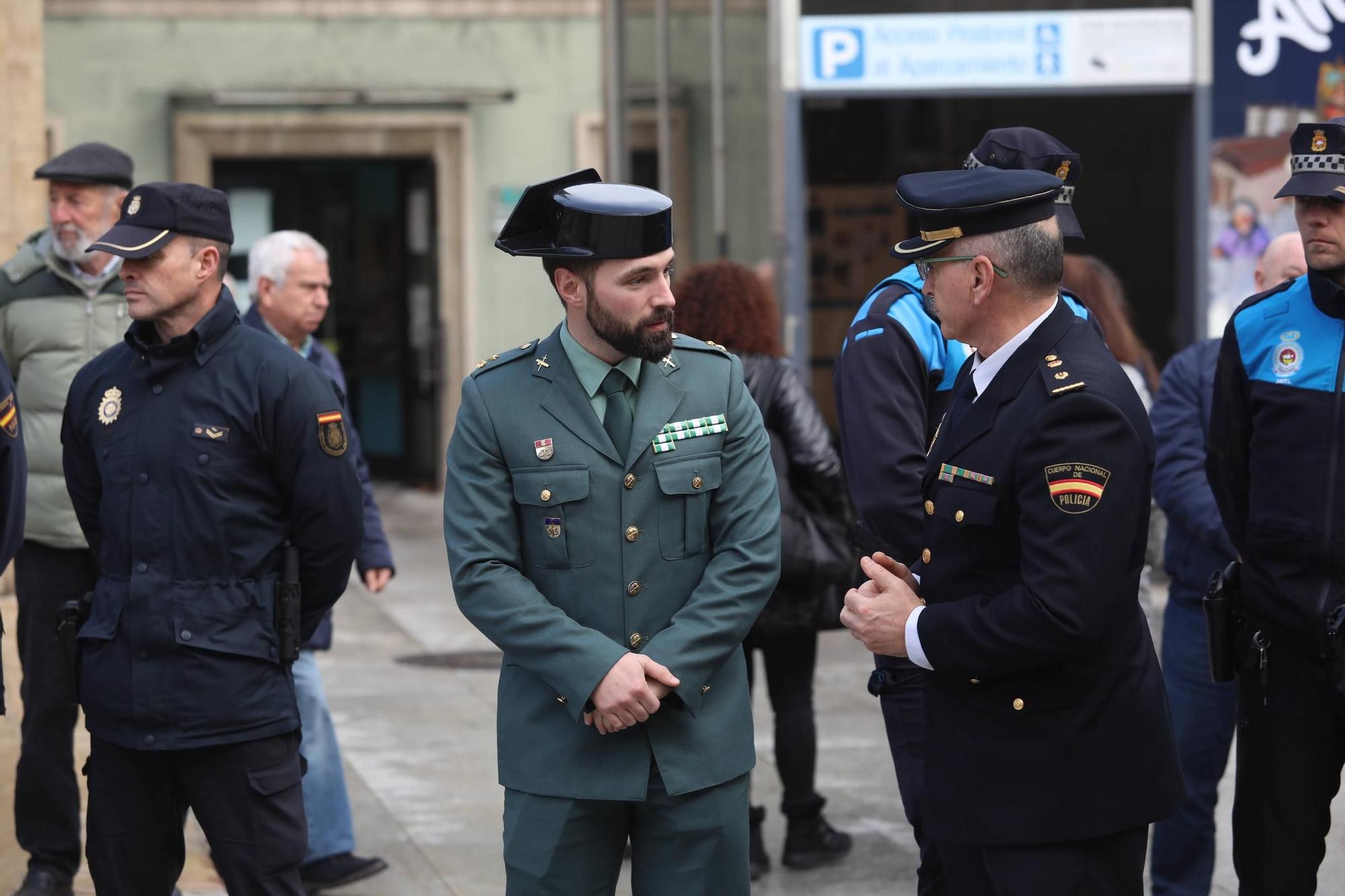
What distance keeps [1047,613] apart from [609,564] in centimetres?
90

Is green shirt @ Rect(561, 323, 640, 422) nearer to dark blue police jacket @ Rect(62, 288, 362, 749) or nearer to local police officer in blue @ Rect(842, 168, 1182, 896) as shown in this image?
local police officer in blue @ Rect(842, 168, 1182, 896)

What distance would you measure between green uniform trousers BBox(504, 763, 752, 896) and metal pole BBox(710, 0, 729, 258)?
7556mm

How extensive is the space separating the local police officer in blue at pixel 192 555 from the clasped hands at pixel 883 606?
140 centimetres

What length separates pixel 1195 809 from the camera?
510 centimetres

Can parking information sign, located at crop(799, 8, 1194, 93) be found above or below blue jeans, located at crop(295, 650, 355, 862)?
above

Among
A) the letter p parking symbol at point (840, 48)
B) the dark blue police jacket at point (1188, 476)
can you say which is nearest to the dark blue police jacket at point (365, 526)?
the dark blue police jacket at point (1188, 476)

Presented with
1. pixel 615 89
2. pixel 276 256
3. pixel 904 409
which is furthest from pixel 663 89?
pixel 904 409

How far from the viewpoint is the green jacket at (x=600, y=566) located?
11.9ft

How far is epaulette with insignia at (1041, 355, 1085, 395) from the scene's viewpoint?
3.23 meters

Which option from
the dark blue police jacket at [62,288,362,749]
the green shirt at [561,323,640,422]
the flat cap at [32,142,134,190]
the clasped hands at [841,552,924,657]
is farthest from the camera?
the flat cap at [32,142,134,190]

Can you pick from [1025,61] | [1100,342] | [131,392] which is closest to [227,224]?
[131,392]

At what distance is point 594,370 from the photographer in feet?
12.4

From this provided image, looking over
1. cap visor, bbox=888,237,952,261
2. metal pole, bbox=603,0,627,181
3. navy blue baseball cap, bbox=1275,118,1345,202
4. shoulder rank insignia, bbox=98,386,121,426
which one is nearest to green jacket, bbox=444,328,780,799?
cap visor, bbox=888,237,952,261

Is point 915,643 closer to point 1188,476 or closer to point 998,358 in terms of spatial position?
point 998,358
